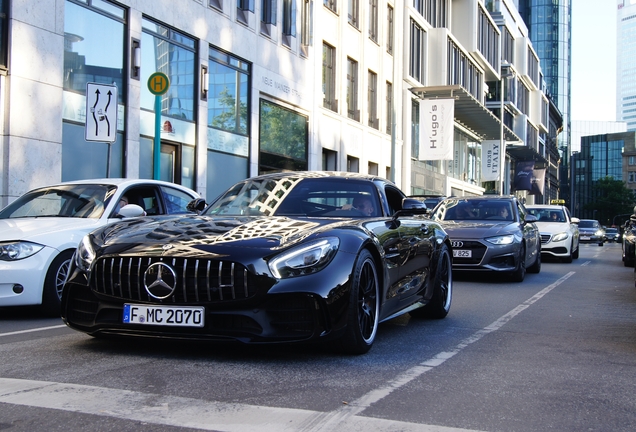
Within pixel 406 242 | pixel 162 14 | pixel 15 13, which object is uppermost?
pixel 162 14

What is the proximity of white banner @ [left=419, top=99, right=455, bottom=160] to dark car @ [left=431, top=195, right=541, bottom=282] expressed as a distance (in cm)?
2025

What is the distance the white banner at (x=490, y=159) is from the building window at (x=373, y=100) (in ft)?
68.2

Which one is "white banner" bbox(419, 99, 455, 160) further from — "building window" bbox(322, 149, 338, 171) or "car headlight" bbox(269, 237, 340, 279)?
"car headlight" bbox(269, 237, 340, 279)

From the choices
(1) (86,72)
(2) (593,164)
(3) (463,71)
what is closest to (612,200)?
(2) (593,164)

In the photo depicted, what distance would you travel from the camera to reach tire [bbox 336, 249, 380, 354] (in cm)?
559

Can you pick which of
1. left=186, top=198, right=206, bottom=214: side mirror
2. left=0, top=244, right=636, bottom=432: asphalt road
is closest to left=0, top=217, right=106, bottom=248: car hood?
left=0, top=244, right=636, bottom=432: asphalt road

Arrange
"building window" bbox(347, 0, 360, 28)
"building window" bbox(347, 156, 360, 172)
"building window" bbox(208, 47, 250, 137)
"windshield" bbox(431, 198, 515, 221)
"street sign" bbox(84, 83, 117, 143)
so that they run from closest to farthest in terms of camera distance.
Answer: "street sign" bbox(84, 83, 117, 143), "windshield" bbox(431, 198, 515, 221), "building window" bbox(208, 47, 250, 137), "building window" bbox(347, 0, 360, 28), "building window" bbox(347, 156, 360, 172)

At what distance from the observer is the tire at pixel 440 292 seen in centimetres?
819

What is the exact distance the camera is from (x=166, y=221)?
6152 millimetres

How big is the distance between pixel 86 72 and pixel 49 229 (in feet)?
33.4

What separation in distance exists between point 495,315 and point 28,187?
402 inches

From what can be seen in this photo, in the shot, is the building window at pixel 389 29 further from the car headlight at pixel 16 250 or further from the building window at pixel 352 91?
the car headlight at pixel 16 250

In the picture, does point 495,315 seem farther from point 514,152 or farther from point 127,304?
point 514,152

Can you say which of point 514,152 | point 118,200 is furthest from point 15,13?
point 514,152
